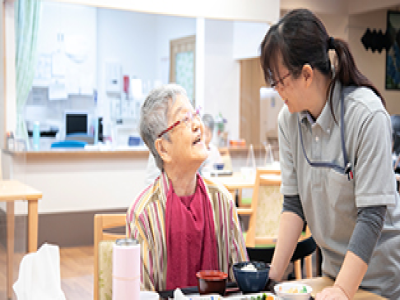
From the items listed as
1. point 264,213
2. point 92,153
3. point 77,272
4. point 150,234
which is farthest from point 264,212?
point 92,153

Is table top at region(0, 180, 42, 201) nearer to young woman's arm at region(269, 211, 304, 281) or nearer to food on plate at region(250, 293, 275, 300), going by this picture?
young woman's arm at region(269, 211, 304, 281)

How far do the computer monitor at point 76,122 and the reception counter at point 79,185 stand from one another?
80 centimetres

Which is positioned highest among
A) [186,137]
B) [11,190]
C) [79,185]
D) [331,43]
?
[331,43]

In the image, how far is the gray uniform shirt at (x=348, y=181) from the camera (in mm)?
1302

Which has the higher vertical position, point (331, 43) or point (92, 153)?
point (331, 43)

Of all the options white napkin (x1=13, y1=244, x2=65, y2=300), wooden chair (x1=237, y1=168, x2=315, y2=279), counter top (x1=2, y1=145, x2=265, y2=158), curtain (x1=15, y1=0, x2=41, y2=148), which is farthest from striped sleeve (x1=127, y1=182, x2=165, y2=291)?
curtain (x1=15, y1=0, x2=41, y2=148)

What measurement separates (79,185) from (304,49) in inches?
168

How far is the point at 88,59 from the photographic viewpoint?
20.1ft

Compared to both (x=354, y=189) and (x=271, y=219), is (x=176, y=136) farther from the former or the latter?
(x=271, y=219)

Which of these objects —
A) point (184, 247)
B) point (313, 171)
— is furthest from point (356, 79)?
point (184, 247)

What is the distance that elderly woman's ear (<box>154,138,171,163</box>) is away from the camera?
1.59 m

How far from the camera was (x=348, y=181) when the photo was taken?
137cm

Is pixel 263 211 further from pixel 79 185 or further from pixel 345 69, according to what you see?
pixel 79 185

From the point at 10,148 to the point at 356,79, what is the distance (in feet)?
6.17
